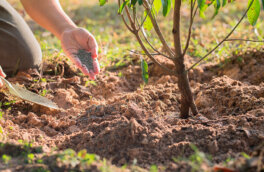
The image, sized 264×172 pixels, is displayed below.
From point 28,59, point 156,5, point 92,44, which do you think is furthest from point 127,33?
point 156,5

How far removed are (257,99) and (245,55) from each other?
3.08 feet

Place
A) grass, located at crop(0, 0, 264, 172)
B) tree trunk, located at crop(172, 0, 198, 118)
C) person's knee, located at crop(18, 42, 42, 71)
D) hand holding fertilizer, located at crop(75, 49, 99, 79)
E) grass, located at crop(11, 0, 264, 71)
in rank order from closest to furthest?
grass, located at crop(0, 0, 264, 172), tree trunk, located at crop(172, 0, 198, 118), hand holding fertilizer, located at crop(75, 49, 99, 79), person's knee, located at crop(18, 42, 42, 71), grass, located at crop(11, 0, 264, 71)

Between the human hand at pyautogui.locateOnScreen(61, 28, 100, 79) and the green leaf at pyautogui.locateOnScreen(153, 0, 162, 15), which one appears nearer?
the green leaf at pyautogui.locateOnScreen(153, 0, 162, 15)

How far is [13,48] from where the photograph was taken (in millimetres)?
2762

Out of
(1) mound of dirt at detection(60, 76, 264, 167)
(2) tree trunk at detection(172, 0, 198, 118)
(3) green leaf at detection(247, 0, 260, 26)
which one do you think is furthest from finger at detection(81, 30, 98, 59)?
(3) green leaf at detection(247, 0, 260, 26)

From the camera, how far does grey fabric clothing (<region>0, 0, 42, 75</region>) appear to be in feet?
8.95

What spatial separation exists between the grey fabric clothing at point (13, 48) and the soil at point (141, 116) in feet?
0.43

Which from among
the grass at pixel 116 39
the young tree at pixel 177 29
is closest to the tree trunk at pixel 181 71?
the young tree at pixel 177 29

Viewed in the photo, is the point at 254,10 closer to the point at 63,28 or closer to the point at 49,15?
the point at 63,28

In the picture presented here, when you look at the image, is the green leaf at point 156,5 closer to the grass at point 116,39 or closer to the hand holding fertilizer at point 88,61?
the grass at point 116,39

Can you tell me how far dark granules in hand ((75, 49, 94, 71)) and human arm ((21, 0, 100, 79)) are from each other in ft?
0.09

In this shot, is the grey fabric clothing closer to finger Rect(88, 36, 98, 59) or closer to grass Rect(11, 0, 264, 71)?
grass Rect(11, 0, 264, 71)

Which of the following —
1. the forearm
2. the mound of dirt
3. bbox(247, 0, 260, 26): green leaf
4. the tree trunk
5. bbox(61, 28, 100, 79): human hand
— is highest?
the forearm

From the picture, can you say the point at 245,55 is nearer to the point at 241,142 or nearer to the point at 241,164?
the point at 241,142
